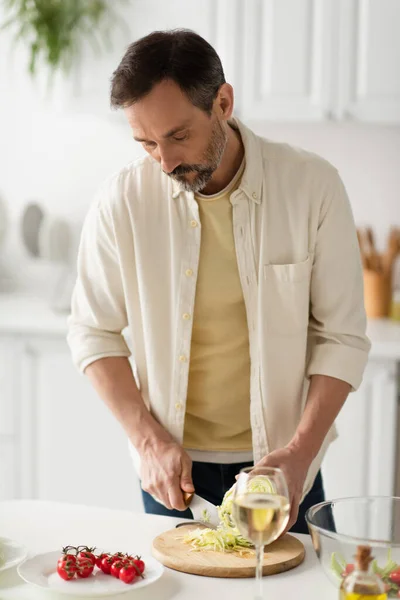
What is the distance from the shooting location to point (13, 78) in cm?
374

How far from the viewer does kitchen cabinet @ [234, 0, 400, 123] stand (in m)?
3.09

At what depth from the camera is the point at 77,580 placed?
131 centimetres

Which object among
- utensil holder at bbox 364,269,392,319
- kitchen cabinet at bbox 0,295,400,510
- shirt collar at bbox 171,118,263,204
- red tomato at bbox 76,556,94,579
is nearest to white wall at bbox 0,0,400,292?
utensil holder at bbox 364,269,392,319

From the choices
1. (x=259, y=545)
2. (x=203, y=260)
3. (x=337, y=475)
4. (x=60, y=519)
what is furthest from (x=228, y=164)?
(x=337, y=475)

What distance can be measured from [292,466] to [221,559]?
289mm

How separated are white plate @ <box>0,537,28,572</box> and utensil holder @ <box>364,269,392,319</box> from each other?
205cm

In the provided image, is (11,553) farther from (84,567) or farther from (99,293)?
(99,293)

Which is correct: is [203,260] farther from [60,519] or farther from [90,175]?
[90,175]

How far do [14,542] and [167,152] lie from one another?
2.41ft

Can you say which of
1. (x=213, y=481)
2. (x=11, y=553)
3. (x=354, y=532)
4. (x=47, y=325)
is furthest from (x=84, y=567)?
(x=47, y=325)

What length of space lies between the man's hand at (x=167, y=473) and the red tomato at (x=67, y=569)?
1.05ft

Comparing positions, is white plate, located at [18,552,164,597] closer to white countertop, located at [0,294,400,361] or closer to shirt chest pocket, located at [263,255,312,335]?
shirt chest pocket, located at [263,255,312,335]

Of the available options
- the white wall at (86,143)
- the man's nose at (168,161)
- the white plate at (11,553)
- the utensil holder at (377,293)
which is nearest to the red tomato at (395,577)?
the white plate at (11,553)

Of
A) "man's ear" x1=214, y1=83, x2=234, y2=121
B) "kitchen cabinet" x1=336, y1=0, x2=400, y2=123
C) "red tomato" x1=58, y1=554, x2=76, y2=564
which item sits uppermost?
"kitchen cabinet" x1=336, y1=0, x2=400, y2=123
